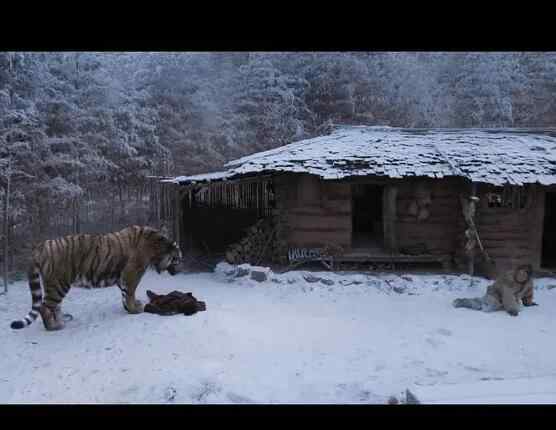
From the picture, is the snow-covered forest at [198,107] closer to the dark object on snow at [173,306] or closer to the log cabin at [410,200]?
the log cabin at [410,200]

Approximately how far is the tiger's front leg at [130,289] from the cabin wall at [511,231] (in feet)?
28.8

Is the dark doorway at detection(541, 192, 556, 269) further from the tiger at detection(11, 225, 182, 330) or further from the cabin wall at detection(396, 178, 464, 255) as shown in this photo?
the tiger at detection(11, 225, 182, 330)

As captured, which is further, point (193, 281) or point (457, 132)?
point (457, 132)

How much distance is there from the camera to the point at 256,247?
11.5m

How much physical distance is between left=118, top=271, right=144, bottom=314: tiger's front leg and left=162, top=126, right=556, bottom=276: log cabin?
4.23 meters

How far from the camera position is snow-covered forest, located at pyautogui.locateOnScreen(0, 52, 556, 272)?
12.2 metres

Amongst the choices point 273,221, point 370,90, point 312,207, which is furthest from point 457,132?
point 370,90

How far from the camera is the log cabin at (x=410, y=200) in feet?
33.0

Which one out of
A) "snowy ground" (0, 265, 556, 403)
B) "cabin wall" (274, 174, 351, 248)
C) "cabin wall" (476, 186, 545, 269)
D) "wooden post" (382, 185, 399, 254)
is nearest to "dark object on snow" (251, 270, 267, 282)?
"snowy ground" (0, 265, 556, 403)

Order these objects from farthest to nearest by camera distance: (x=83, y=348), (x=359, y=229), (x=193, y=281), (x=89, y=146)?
(x=359, y=229), (x=89, y=146), (x=193, y=281), (x=83, y=348)

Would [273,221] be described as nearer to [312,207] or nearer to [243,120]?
[312,207]

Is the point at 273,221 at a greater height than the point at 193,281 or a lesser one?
greater

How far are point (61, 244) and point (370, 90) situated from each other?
19.0m

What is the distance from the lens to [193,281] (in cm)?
1016
